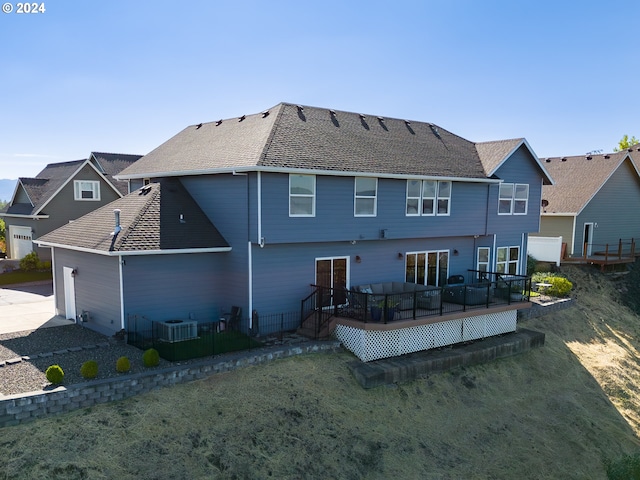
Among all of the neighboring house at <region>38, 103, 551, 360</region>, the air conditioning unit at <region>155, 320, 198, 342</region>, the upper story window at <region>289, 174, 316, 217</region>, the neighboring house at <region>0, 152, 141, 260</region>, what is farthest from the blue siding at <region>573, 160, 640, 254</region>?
the neighboring house at <region>0, 152, 141, 260</region>

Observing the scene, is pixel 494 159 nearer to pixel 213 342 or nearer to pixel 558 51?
pixel 558 51

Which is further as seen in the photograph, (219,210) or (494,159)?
(494,159)

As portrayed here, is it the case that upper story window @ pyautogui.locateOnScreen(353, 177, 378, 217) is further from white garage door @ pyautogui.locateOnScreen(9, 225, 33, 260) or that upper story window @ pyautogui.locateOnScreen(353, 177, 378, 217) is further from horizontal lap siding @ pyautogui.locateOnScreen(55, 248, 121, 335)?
white garage door @ pyautogui.locateOnScreen(9, 225, 33, 260)

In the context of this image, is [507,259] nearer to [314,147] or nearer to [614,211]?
[314,147]

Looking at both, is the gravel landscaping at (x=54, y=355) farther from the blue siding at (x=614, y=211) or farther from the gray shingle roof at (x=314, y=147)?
the blue siding at (x=614, y=211)

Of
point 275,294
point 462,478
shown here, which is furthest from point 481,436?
point 275,294

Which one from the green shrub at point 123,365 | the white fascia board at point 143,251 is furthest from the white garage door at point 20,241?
the green shrub at point 123,365

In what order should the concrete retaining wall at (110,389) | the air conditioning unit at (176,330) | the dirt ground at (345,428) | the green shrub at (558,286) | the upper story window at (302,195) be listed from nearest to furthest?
the dirt ground at (345,428) < the concrete retaining wall at (110,389) < the air conditioning unit at (176,330) < the upper story window at (302,195) < the green shrub at (558,286)
